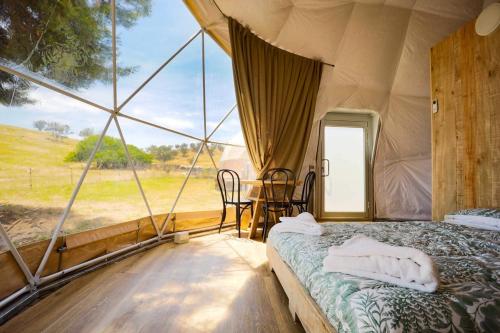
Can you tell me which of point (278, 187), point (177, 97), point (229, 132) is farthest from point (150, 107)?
point (278, 187)

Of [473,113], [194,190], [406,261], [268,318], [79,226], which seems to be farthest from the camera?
[194,190]

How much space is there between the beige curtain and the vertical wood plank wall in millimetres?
1799

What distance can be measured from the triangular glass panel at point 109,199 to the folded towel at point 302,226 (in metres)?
1.71

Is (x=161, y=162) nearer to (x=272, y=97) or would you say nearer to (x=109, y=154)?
(x=109, y=154)

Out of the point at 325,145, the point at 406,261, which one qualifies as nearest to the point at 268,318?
the point at 406,261

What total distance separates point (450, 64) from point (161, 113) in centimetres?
343

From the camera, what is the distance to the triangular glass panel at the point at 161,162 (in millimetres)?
2959

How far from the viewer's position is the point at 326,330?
0.87 metres

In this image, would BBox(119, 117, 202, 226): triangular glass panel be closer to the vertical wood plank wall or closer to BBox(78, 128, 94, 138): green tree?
BBox(78, 128, 94, 138): green tree

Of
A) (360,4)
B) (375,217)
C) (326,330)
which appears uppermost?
(360,4)

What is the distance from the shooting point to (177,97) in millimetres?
3488

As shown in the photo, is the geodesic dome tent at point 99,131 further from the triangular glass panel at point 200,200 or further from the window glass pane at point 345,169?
the window glass pane at point 345,169

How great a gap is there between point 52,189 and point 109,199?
63 centimetres

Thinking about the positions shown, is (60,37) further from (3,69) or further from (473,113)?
(473,113)
